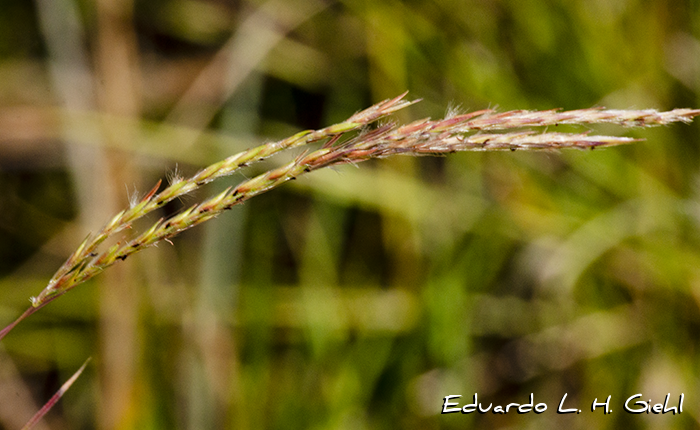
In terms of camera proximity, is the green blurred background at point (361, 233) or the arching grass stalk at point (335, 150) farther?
the green blurred background at point (361, 233)

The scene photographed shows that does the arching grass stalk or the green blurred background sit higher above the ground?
the green blurred background

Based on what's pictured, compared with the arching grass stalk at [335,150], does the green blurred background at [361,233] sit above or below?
above

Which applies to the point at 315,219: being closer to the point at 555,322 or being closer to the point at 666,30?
the point at 555,322

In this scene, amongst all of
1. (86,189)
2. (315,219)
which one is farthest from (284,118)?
(86,189)

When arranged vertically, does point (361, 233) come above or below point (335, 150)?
above
